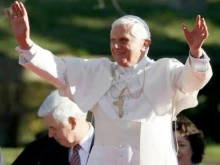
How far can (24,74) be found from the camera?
1102 centimetres

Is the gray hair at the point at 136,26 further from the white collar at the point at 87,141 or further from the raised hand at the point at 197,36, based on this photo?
the white collar at the point at 87,141

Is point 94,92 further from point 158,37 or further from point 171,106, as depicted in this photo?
point 158,37

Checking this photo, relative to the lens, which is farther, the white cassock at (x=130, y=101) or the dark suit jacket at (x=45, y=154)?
the dark suit jacket at (x=45, y=154)

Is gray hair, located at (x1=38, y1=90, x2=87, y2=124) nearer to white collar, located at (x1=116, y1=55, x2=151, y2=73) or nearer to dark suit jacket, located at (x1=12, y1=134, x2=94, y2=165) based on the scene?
dark suit jacket, located at (x1=12, y1=134, x2=94, y2=165)

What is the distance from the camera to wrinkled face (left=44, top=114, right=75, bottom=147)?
625 centimetres

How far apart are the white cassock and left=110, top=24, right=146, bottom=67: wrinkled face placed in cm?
Answer: 9

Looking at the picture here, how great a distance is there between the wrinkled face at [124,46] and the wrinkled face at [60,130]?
1.25 meters

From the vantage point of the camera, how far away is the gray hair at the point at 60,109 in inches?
246

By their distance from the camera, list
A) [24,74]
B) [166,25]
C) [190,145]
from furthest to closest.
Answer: [166,25], [24,74], [190,145]

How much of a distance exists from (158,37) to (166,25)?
352 millimetres

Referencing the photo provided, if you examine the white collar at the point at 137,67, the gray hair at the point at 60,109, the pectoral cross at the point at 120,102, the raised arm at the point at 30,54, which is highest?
the raised arm at the point at 30,54

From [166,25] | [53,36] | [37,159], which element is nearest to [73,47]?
[53,36]

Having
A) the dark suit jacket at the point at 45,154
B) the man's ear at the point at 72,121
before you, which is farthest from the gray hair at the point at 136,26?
the dark suit jacket at the point at 45,154

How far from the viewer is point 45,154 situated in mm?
6660
